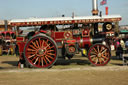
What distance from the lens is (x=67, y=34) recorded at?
10.2 m

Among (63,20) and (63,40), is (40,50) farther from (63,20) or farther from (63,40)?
(63,20)

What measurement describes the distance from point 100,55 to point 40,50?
3235 millimetres

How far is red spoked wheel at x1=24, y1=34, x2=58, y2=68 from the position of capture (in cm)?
977

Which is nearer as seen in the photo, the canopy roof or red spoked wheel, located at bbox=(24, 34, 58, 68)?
red spoked wheel, located at bbox=(24, 34, 58, 68)

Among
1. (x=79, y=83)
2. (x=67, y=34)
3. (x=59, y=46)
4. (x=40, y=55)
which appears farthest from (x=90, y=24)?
(x=79, y=83)

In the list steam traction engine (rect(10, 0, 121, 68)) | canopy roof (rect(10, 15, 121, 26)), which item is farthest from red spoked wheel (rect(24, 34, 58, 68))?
canopy roof (rect(10, 15, 121, 26))

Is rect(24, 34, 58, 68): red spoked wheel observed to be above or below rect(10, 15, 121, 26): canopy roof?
below

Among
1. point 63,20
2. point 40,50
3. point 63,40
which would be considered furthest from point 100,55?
point 40,50

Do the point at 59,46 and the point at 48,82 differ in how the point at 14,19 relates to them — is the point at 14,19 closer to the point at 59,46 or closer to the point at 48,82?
the point at 59,46

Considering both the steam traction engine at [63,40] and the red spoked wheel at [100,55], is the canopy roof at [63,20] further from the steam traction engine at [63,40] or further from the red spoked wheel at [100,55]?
the red spoked wheel at [100,55]

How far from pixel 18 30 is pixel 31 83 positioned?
4.46 meters

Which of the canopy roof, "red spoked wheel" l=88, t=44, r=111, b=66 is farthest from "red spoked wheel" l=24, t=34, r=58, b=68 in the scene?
A: "red spoked wheel" l=88, t=44, r=111, b=66

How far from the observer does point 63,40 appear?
401 inches

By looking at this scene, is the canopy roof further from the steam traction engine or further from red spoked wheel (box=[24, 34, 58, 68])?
red spoked wheel (box=[24, 34, 58, 68])
